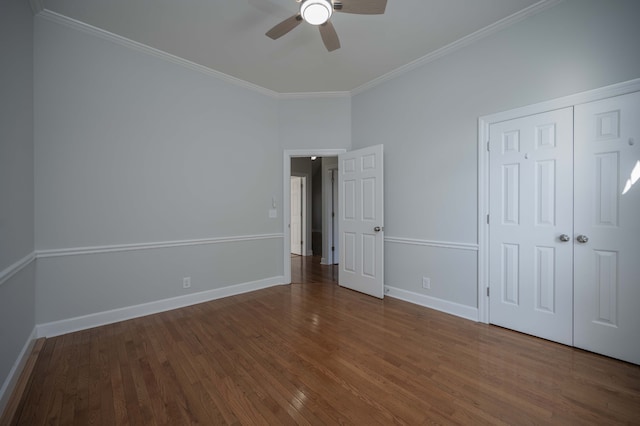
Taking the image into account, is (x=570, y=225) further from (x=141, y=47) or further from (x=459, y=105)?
(x=141, y=47)

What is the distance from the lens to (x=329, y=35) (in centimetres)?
225

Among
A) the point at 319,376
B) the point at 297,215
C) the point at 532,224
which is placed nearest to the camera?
the point at 319,376

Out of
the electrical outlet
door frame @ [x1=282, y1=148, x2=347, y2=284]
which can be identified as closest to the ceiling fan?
door frame @ [x1=282, y1=148, x2=347, y2=284]

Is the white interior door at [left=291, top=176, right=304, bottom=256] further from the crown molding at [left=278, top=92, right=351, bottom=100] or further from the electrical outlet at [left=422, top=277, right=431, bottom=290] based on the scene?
the electrical outlet at [left=422, top=277, right=431, bottom=290]

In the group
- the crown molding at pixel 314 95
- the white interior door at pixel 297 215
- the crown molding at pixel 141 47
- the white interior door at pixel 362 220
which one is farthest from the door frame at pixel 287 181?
the white interior door at pixel 297 215

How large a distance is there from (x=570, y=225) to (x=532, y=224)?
27cm

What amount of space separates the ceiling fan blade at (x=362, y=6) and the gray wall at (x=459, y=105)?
154 cm

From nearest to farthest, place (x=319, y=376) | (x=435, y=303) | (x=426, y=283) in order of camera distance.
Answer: (x=319, y=376) < (x=435, y=303) < (x=426, y=283)

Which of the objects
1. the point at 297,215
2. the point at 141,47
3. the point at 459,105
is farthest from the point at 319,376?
the point at 297,215

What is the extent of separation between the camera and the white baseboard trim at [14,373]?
161 centimetres

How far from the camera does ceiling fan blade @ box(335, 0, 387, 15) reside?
1.91m

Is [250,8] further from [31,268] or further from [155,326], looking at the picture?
[155,326]

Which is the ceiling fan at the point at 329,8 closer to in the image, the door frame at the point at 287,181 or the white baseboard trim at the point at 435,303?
the door frame at the point at 287,181

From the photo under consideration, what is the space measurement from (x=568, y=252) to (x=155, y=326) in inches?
155
